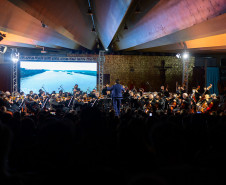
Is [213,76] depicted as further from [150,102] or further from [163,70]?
[150,102]

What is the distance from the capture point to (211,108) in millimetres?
14164

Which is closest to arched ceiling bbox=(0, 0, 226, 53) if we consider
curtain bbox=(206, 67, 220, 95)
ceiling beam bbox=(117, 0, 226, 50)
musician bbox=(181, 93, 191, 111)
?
ceiling beam bbox=(117, 0, 226, 50)

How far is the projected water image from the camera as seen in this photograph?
23156mm

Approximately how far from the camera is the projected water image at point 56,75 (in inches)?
912

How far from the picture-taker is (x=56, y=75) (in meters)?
23.8

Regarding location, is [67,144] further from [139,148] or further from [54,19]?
[54,19]

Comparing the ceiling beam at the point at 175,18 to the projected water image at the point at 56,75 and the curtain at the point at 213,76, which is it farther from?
the curtain at the point at 213,76

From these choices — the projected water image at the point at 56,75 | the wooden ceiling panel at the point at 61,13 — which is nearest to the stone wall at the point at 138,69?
the projected water image at the point at 56,75

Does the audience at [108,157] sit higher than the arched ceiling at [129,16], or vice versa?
the arched ceiling at [129,16]

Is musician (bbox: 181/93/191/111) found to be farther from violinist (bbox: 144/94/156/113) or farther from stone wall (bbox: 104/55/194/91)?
stone wall (bbox: 104/55/194/91)

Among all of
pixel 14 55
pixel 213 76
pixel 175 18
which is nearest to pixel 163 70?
pixel 213 76

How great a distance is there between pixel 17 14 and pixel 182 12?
5.98m

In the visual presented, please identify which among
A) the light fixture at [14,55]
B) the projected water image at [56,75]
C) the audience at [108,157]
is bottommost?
the audience at [108,157]

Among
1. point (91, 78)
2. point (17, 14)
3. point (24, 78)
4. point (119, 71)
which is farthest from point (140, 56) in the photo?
point (17, 14)
